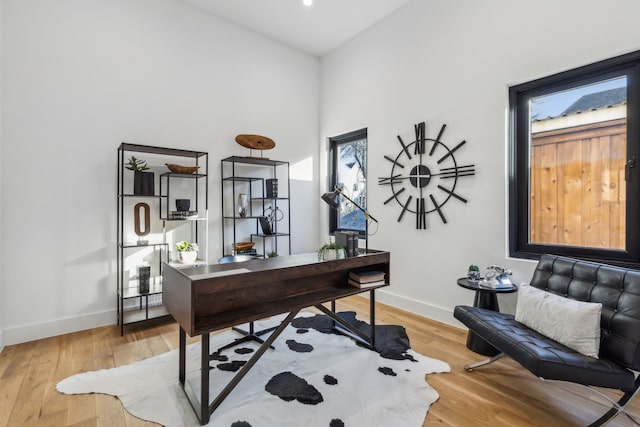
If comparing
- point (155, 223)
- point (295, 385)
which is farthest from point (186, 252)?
point (295, 385)

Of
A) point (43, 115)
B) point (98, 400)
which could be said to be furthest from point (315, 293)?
point (43, 115)

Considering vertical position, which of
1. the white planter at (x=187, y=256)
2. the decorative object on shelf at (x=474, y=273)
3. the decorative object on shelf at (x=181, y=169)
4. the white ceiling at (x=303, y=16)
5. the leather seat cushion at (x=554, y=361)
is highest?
the white ceiling at (x=303, y=16)

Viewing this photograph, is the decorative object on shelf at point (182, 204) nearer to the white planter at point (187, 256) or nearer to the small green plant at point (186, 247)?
the small green plant at point (186, 247)

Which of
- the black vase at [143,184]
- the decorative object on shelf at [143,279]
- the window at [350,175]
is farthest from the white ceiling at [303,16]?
the decorative object on shelf at [143,279]

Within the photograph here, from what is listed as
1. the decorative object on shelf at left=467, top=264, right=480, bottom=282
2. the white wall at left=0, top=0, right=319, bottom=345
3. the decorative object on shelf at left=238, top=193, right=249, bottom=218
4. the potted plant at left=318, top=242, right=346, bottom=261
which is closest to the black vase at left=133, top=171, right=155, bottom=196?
the white wall at left=0, top=0, right=319, bottom=345

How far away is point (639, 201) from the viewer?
213 centimetres

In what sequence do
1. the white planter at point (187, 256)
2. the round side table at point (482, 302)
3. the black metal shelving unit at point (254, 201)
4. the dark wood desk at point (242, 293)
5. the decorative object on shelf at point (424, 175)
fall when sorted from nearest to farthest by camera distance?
the dark wood desk at point (242, 293) < the round side table at point (482, 302) < the decorative object on shelf at point (424, 175) < the white planter at point (187, 256) < the black metal shelving unit at point (254, 201)

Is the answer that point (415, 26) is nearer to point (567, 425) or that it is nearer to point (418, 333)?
point (418, 333)

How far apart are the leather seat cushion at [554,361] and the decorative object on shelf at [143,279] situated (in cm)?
299

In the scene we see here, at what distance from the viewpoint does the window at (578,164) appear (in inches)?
86.7

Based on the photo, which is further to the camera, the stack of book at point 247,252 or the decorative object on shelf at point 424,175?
the stack of book at point 247,252

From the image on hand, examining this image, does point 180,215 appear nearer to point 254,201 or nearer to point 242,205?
point 242,205

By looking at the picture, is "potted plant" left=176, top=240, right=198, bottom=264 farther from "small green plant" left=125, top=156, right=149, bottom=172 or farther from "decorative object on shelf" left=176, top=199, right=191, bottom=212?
"small green plant" left=125, top=156, right=149, bottom=172

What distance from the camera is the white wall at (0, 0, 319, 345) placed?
272cm
